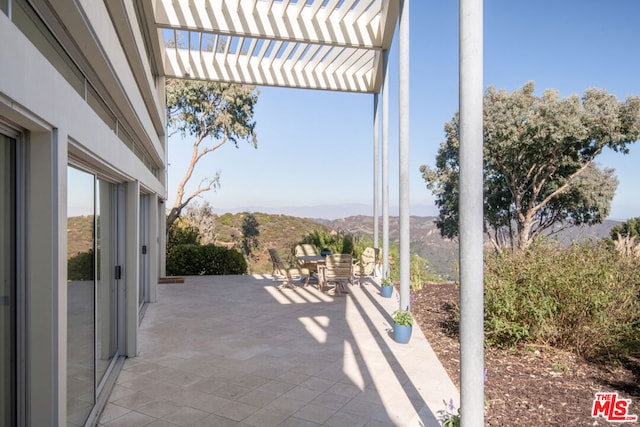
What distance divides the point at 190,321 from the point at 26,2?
5.25m

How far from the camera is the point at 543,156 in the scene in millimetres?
13672

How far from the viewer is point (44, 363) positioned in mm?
1887

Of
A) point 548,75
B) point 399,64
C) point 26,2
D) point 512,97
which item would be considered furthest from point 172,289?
point 548,75

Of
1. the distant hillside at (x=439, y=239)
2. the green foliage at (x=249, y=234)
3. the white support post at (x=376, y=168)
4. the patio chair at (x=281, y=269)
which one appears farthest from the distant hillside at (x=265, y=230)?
the white support post at (x=376, y=168)

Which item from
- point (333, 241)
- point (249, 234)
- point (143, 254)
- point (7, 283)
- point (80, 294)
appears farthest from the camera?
point (249, 234)

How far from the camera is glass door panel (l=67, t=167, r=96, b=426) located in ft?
8.46

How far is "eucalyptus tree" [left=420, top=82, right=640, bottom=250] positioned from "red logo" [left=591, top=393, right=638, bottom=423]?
9245mm

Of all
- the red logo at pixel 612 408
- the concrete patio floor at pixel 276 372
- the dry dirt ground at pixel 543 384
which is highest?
the red logo at pixel 612 408

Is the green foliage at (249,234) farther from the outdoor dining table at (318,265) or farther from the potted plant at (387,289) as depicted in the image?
the potted plant at (387,289)

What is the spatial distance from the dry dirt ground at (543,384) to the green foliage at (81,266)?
3013mm

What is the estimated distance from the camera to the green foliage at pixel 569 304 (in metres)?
4.40

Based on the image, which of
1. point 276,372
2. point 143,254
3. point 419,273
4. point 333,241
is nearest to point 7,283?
point 276,372

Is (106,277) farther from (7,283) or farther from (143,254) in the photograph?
(143,254)

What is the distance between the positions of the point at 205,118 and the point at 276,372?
14160 millimetres
